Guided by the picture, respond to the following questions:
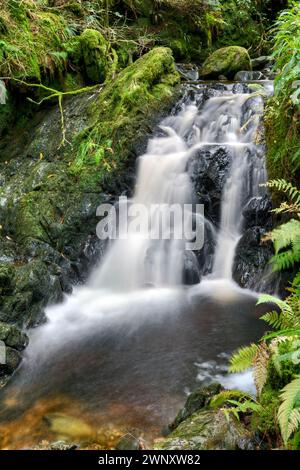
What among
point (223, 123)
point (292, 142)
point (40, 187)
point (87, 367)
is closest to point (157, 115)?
A: point (223, 123)

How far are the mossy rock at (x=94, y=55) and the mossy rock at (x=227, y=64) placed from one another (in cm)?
301

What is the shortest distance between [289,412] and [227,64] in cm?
1023

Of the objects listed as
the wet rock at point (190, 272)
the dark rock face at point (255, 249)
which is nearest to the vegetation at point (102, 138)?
the dark rock face at point (255, 249)

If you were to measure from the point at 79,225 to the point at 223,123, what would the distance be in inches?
140

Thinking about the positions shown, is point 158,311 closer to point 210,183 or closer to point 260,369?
point 210,183

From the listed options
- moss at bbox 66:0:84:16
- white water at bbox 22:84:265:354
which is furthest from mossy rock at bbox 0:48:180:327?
moss at bbox 66:0:84:16

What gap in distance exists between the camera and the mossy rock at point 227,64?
10.4m

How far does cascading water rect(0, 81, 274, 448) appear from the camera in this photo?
356 cm

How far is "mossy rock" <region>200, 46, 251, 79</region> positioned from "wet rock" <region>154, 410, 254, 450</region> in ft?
32.5

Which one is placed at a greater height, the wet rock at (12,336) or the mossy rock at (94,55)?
the mossy rock at (94,55)

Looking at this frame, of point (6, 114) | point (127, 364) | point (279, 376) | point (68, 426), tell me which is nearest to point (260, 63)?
point (6, 114)

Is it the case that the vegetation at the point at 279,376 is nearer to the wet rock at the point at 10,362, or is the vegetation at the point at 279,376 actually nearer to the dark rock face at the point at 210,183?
the wet rock at the point at 10,362

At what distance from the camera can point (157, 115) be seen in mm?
7867
